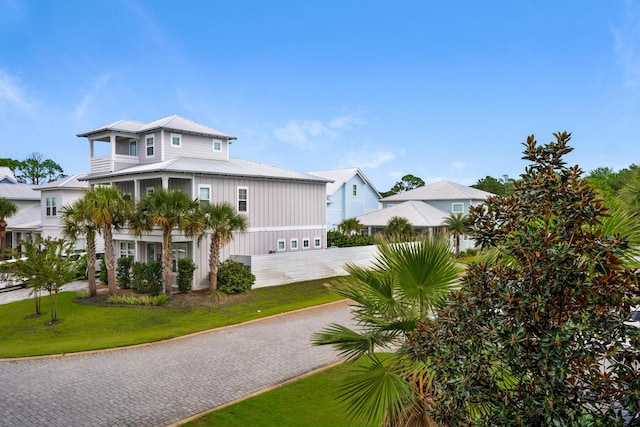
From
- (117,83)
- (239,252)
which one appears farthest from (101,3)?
(239,252)

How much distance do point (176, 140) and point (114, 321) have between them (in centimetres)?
1341

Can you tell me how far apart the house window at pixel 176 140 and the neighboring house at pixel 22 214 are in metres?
18.9

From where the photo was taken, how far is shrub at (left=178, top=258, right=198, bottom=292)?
24078 mm

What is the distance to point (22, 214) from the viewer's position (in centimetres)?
4438

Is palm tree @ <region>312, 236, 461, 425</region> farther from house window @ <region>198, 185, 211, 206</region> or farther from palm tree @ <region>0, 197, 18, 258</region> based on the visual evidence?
palm tree @ <region>0, 197, 18, 258</region>

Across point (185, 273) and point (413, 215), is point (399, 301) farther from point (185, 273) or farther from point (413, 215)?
point (413, 215)

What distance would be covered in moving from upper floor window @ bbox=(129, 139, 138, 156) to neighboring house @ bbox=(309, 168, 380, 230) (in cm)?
2353

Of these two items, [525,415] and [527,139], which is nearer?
[525,415]

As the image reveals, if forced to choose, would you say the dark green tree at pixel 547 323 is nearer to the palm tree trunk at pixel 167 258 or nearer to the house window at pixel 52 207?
the palm tree trunk at pixel 167 258

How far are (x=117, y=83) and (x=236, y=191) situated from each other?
9171 mm

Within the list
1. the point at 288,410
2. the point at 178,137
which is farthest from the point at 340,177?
the point at 288,410

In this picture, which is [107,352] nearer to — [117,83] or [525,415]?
[525,415]

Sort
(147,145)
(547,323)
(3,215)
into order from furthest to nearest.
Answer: (3,215) < (147,145) < (547,323)

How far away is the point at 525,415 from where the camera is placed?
4.01 m
